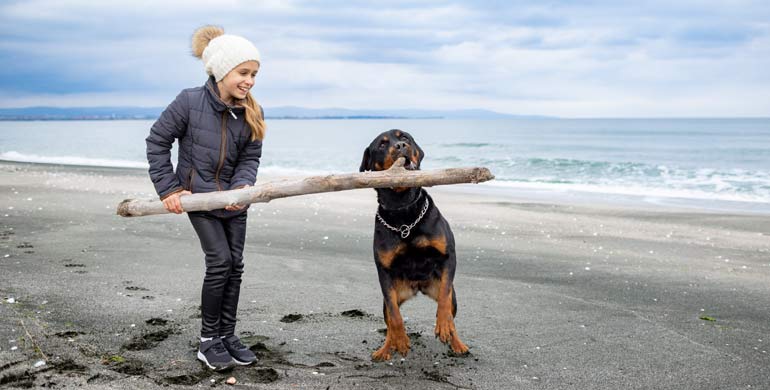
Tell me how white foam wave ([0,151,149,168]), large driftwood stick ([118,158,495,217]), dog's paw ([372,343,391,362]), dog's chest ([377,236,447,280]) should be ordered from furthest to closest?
white foam wave ([0,151,149,168]) → dog's chest ([377,236,447,280]) → dog's paw ([372,343,391,362]) → large driftwood stick ([118,158,495,217])

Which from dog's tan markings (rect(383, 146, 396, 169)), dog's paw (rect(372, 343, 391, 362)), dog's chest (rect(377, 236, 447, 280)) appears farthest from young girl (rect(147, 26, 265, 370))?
dog's chest (rect(377, 236, 447, 280))

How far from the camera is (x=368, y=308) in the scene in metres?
5.80

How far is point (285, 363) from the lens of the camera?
4281 millimetres

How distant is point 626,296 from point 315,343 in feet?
11.0

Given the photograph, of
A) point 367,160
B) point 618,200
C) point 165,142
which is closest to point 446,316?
point 367,160

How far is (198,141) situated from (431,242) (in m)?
1.74

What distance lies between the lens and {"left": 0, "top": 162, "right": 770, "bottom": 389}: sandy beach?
4.15 meters

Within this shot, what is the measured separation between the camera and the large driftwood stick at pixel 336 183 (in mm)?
3877

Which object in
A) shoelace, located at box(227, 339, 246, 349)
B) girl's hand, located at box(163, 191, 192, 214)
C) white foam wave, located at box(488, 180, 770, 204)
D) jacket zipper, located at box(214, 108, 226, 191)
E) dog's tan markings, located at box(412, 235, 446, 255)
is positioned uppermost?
jacket zipper, located at box(214, 108, 226, 191)

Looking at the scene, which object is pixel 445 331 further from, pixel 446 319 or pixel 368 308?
pixel 368 308

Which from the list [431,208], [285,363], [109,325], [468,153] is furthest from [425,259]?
[468,153]

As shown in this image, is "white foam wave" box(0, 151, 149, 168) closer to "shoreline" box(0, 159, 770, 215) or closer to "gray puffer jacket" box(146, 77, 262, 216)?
"shoreline" box(0, 159, 770, 215)

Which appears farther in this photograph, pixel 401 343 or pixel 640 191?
pixel 640 191

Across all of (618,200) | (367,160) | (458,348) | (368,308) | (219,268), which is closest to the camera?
(219,268)
